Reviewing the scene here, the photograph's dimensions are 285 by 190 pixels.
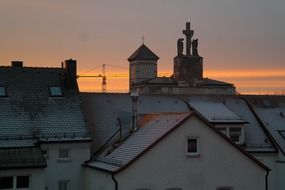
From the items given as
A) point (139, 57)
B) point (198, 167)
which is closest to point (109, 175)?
point (198, 167)

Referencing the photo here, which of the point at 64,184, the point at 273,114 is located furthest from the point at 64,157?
the point at 273,114

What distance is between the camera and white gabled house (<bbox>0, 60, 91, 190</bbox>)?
119 ft

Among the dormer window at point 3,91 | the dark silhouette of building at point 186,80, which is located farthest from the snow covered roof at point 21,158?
the dark silhouette of building at point 186,80

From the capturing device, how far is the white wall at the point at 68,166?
3947 cm

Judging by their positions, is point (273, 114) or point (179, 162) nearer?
point (179, 162)

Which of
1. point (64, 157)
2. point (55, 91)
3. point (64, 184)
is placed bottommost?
point (64, 184)

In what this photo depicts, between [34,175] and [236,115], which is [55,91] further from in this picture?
[236,115]

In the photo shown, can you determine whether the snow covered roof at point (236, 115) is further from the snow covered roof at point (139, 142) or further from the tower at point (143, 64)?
the tower at point (143, 64)

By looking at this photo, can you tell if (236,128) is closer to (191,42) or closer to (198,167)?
(198,167)

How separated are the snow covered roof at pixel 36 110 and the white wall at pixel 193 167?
731 centimetres

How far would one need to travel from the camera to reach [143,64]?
136750 mm

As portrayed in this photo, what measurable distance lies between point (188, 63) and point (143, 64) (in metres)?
18.8

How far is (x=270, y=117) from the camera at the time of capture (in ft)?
162

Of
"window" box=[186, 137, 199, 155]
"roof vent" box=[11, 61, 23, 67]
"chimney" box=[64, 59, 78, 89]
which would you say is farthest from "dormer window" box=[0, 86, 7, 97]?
"window" box=[186, 137, 199, 155]
